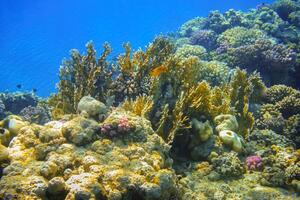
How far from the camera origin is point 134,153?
4.82 meters

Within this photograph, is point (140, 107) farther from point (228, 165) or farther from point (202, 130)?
point (228, 165)

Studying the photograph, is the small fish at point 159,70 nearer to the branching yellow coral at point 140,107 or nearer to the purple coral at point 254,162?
the branching yellow coral at point 140,107

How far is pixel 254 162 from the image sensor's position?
20.2ft

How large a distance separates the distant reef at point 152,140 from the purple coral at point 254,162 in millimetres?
18

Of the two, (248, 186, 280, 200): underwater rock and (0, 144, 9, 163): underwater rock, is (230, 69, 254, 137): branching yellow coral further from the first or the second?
(0, 144, 9, 163): underwater rock

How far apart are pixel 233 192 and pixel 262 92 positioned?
5383 mm

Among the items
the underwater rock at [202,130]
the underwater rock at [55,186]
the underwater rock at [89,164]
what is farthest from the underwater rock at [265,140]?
the underwater rock at [55,186]

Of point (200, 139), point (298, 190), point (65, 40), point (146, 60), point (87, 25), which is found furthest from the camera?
point (87, 25)

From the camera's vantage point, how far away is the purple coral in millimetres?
6109

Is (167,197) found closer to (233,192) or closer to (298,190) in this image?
(233,192)

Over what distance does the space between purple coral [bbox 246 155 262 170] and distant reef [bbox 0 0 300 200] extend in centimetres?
2

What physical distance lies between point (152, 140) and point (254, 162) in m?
2.26

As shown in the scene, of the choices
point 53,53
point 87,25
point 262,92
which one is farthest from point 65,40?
point 262,92

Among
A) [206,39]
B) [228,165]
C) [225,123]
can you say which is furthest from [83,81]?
[206,39]
